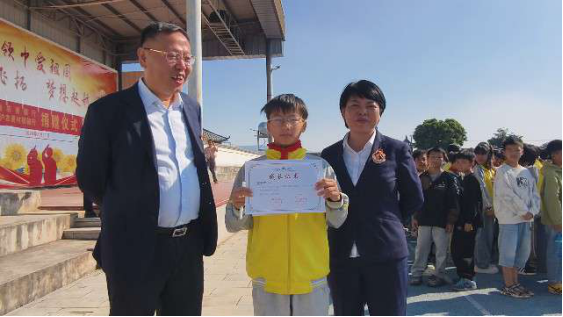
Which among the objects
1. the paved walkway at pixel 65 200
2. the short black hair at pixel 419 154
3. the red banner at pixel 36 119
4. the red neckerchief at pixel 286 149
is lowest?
the paved walkway at pixel 65 200

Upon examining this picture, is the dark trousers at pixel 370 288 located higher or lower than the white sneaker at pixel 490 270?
higher

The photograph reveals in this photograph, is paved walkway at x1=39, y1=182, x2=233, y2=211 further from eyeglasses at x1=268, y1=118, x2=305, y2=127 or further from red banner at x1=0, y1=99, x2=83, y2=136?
eyeglasses at x1=268, y1=118, x2=305, y2=127

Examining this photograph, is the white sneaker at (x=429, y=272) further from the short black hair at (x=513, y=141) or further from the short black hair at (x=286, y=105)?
the short black hair at (x=286, y=105)

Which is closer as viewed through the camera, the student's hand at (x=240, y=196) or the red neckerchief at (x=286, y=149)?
the student's hand at (x=240, y=196)

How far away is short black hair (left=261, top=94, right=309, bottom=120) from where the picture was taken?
1932mm

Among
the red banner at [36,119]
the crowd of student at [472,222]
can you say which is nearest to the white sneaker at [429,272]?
the crowd of student at [472,222]

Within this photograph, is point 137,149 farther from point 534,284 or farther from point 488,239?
point 488,239

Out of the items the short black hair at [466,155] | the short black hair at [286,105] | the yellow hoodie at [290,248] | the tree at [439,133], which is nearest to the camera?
the yellow hoodie at [290,248]

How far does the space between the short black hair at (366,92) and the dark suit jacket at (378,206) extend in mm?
→ 220

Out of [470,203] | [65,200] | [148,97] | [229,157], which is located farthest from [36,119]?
[470,203]

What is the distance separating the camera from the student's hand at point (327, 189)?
5.84 feet

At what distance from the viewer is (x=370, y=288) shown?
197 centimetres

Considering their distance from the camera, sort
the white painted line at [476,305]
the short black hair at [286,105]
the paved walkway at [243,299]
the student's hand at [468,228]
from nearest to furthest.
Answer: the short black hair at [286,105] → the paved walkway at [243,299] → the white painted line at [476,305] → the student's hand at [468,228]

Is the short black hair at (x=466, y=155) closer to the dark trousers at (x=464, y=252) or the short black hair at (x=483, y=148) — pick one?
the short black hair at (x=483, y=148)
